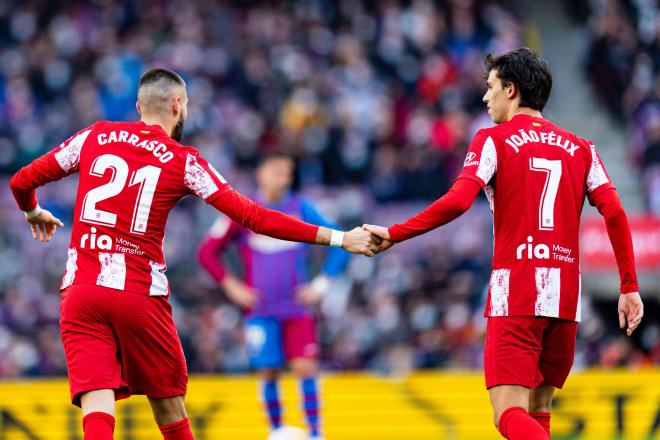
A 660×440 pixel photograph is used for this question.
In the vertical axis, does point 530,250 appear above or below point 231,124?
below

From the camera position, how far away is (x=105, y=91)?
52.9ft

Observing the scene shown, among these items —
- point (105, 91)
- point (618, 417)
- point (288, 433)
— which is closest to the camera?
point (288, 433)

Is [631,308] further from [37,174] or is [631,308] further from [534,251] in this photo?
[37,174]

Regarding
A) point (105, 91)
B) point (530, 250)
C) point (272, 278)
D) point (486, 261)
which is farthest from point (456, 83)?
point (530, 250)

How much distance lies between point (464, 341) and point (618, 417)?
3.26 meters

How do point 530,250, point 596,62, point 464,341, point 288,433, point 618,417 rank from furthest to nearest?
point 596,62 → point 464,341 → point 618,417 → point 288,433 → point 530,250

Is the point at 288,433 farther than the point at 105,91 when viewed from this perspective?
No

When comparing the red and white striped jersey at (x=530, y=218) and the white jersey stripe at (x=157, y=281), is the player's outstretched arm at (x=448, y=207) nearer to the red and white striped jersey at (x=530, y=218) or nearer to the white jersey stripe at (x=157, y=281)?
the red and white striped jersey at (x=530, y=218)

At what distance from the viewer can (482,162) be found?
5.68 m

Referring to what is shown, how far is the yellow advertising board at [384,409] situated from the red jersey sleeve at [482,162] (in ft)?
17.8

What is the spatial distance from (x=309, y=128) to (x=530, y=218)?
10221mm

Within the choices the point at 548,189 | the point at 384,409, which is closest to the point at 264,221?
the point at 548,189

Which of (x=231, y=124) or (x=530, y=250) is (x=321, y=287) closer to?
(x=530, y=250)

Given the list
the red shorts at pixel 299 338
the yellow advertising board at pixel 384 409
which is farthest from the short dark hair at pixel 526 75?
the yellow advertising board at pixel 384 409
